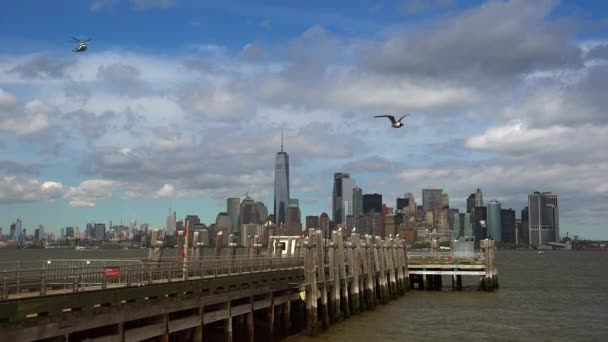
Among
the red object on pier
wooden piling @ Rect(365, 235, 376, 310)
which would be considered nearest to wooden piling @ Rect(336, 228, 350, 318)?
wooden piling @ Rect(365, 235, 376, 310)

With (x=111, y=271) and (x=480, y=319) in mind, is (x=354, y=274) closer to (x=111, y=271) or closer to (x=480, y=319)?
(x=480, y=319)

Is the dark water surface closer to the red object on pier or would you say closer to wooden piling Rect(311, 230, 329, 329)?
wooden piling Rect(311, 230, 329, 329)

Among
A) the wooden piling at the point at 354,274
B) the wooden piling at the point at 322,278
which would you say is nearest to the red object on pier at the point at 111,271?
the wooden piling at the point at 322,278

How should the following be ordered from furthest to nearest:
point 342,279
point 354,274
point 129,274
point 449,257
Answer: point 449,257 < point 354,274 < point 342,279 < point 129,274

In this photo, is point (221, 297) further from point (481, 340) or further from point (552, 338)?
point (552, 338)

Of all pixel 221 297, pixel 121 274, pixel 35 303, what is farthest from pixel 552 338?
pixel 35 303

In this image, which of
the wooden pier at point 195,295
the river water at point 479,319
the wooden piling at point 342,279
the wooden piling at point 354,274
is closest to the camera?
the wooden pier at point 195,295

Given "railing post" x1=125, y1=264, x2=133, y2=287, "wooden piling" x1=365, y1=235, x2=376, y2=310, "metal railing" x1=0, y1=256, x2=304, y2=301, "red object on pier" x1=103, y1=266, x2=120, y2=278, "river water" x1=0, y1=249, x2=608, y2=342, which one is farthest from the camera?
"wooden piling" x1=365, y1=235, x2=376, y2=310

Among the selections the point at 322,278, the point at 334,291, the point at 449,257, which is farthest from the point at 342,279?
the point at 449,257

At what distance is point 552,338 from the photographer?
44344 mm

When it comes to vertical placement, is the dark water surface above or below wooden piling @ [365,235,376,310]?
below

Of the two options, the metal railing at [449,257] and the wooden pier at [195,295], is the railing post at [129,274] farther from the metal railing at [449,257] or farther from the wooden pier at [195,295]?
the metal railing at [449,257]

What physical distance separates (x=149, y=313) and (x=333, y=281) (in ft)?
67.8

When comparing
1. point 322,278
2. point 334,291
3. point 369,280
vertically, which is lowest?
point 369,280
